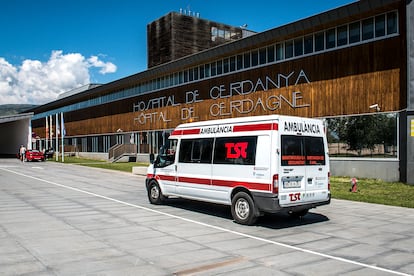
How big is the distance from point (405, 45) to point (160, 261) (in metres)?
18.0

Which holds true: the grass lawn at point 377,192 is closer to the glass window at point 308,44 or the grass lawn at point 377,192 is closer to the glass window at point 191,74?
the glass window at point 308,44

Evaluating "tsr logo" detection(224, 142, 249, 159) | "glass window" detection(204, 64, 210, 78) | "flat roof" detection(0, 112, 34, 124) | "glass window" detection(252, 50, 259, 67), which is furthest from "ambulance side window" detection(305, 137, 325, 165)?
"flat roof" detection(0, 112, 34, 124)

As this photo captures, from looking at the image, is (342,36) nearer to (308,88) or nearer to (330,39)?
(330,39)

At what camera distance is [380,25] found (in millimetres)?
21375

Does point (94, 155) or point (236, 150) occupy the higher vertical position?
point (236, 150)

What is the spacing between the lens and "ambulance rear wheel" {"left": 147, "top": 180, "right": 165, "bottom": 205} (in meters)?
13.1

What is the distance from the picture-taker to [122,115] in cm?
4797

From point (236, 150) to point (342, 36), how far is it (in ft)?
51.5

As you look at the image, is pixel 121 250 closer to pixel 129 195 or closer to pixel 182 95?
pixel 129 195

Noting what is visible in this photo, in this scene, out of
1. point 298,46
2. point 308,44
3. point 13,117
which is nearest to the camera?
point 308,44

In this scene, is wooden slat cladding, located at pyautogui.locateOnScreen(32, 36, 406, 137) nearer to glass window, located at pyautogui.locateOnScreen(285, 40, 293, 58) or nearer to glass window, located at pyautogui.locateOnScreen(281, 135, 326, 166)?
glass window, located at pyautogui.locateOnScreen(285, 40, 293, 58)


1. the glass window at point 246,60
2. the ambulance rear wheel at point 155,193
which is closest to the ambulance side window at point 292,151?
the ambulance rear wheel at point 155,193

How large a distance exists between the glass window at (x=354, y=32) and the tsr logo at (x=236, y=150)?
14948 mm

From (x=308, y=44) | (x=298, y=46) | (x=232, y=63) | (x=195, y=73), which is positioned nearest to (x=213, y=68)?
(x=232, y=63)
